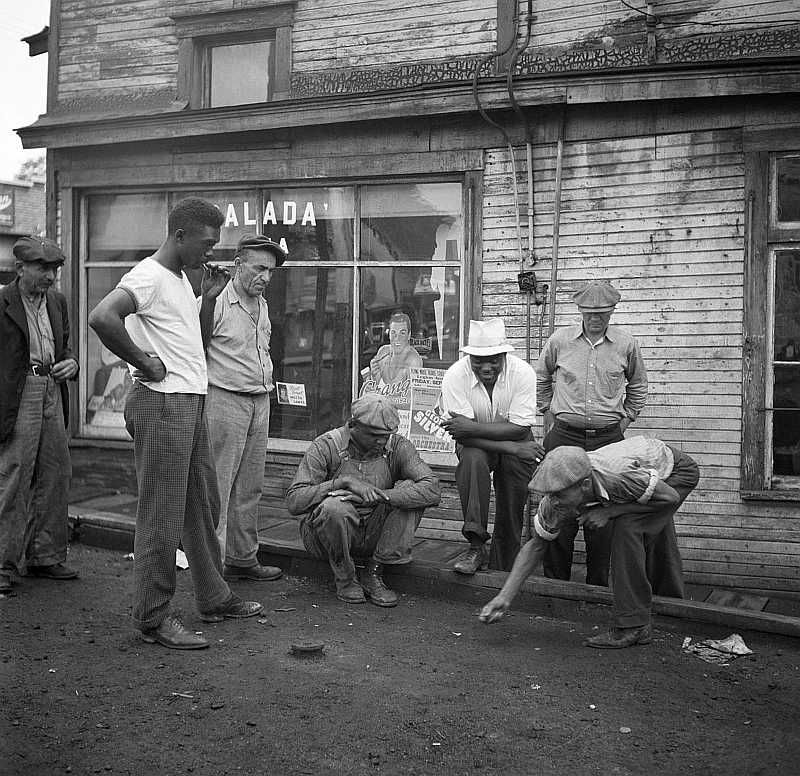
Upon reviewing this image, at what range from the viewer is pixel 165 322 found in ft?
15.8

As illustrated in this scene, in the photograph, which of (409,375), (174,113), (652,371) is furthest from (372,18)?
(652,371)

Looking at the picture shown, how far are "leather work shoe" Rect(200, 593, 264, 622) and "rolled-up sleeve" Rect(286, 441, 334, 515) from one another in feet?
2.14

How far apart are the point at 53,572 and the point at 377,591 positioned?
222 cm

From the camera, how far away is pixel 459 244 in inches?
326

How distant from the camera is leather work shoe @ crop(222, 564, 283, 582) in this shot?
21.2ft

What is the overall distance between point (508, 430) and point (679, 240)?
2402mm

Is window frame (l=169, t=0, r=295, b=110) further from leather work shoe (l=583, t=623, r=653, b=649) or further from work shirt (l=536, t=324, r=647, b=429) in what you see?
leather work shoe (l=583, t=623, r=653, b=649)

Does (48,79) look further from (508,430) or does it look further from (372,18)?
(508,430)

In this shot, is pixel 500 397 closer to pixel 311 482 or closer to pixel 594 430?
pixel 594 430

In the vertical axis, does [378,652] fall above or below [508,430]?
below

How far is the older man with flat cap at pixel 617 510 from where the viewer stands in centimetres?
493

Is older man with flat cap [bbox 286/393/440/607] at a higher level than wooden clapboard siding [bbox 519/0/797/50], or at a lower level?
lower

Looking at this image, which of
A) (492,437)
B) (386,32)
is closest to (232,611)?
(492,437)

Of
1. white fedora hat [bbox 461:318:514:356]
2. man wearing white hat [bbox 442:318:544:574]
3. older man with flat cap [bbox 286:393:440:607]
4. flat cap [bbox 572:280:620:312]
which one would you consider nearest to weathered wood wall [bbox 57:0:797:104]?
flat cap [bbox 572:280:620:312]
